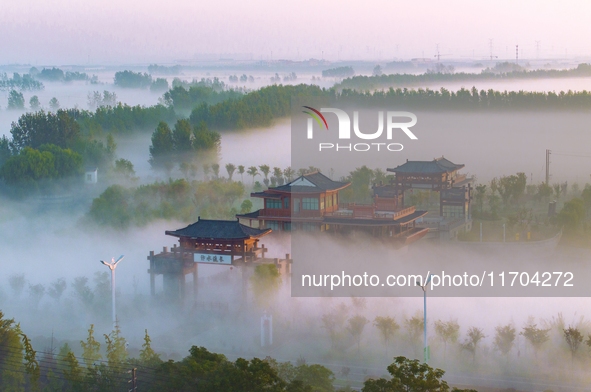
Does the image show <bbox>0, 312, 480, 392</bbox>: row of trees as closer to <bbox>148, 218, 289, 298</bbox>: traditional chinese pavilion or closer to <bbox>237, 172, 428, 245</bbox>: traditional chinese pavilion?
<bbox>148, 218, 289, 298</bbox>: traditional chinese pavilion

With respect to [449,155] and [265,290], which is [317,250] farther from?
[449,155]

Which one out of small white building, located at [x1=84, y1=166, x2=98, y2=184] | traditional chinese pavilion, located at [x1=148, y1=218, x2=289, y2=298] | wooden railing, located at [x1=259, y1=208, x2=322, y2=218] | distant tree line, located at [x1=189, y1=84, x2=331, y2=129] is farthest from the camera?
distant tree line, located at [x1=189, y1=84, x2=331, y2=129]

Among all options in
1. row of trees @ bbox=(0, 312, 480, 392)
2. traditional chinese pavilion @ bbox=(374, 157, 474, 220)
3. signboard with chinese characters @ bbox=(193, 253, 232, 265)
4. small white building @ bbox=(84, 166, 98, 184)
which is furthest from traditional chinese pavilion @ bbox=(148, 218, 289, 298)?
small white building @ bbox=(84, 166, 98, 184)

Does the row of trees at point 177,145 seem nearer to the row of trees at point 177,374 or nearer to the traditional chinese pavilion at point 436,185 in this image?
the traditional chinese pavilion at point 436,185

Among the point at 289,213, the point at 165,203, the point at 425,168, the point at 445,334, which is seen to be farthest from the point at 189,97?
the point at 445,334

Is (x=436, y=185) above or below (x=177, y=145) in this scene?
below

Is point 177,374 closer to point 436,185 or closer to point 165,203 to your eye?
point 436,185

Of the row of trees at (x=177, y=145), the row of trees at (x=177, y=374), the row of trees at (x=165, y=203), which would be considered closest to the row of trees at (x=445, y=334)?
the row of trees at (x=177, y=374)
